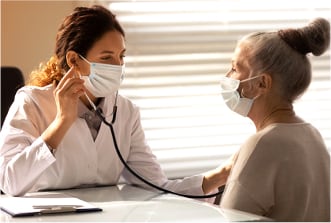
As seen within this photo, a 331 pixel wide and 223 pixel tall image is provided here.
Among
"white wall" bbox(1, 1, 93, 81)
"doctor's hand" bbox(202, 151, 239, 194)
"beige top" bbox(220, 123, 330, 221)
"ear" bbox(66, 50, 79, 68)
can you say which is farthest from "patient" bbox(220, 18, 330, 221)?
"white wall" bbox(1, 1, 93, 81)

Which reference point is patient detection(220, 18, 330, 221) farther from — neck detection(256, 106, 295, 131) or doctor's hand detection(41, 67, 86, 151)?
doctor's hand detection(41, 67, 86, 151)

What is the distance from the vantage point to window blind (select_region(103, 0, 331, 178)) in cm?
297

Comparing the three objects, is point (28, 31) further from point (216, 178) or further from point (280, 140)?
point (280, 140)

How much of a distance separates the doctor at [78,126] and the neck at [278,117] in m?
0.38

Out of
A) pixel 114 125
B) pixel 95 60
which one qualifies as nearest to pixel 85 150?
pixel 114 125

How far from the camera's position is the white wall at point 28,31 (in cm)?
281

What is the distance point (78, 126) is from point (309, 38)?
806mm

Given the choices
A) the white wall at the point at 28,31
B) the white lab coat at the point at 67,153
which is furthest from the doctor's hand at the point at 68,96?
the white wall at the point at 28,31

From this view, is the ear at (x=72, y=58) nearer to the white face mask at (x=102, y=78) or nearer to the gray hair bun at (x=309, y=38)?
the white face mask at (x=102, y=78)

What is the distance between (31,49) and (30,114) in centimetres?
81

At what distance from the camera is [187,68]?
3068 millimetres

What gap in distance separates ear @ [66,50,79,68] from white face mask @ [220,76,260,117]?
1.61 ft

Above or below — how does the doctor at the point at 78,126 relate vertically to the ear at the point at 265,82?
below

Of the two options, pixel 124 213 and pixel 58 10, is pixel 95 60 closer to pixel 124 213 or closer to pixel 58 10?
pixel 124 213
